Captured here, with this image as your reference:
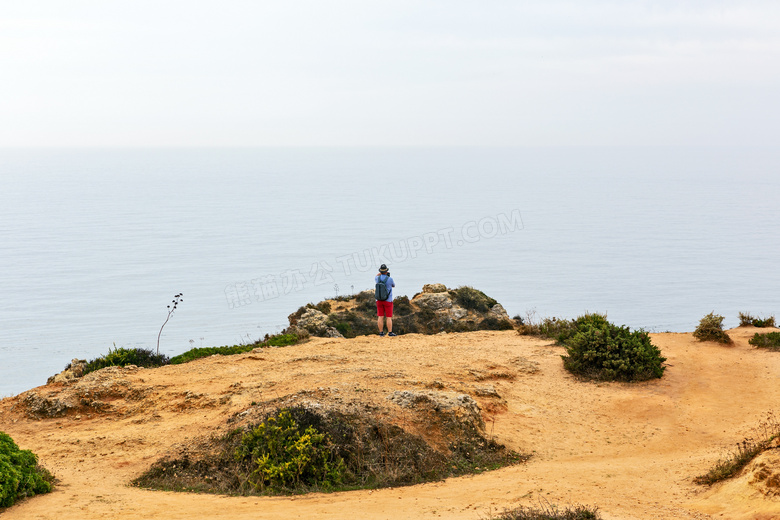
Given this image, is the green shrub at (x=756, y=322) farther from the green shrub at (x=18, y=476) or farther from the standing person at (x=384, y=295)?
the green shrub at (x=18, y=476)

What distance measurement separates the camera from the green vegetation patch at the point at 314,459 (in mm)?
10328

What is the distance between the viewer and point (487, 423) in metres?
12.7

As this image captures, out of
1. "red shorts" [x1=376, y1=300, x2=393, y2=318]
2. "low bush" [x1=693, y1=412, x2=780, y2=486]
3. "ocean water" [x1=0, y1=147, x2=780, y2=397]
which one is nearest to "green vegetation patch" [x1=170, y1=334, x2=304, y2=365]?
"red shorts" [x1=376, y1=300, x2=393, y2=318]

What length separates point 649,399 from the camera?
14.1 m

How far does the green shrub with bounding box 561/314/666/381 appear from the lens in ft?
50.1

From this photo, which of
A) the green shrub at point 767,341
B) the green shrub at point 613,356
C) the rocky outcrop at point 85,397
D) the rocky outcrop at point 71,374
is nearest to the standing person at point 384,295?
the green shrub at point 613,356

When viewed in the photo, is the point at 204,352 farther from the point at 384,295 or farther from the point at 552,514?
the point at 552,514

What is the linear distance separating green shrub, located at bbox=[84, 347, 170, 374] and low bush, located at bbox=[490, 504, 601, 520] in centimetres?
1213

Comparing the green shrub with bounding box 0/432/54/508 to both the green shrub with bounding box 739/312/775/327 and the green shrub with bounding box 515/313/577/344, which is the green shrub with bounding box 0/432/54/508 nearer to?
the green shrub with bounding box 515/313/577/344

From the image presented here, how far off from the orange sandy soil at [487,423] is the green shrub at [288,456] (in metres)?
0.59

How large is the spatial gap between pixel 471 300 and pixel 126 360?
13688 mm

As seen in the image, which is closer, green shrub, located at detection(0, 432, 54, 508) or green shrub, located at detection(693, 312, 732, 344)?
green shrub, located at detection(0, 432, 54, 508)

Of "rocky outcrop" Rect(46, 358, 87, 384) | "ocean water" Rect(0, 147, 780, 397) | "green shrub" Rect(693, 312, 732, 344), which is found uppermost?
"ocean water" Rect(0, 147, 780, 397)

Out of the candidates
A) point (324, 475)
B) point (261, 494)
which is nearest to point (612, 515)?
point (324, 475)
